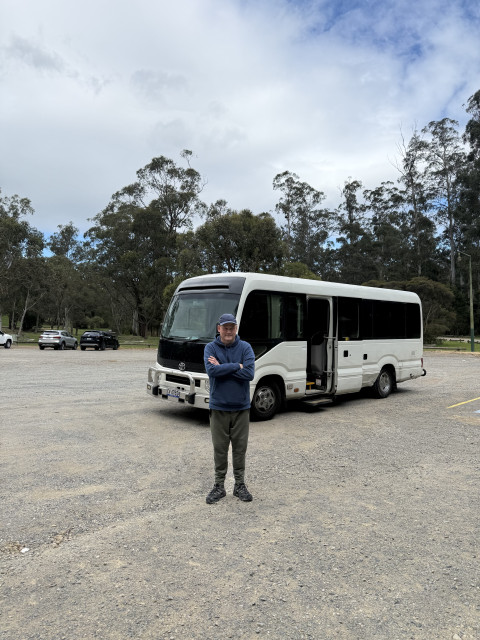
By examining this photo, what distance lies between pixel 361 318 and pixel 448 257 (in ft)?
198

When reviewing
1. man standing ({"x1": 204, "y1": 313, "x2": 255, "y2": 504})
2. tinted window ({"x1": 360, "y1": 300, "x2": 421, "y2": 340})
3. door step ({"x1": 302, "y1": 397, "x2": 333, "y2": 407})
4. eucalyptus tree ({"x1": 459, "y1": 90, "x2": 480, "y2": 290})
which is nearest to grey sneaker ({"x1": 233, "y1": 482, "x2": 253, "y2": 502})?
man standing ({"x1": 204, "y1": 313, "x2": 255, "y2": 504})

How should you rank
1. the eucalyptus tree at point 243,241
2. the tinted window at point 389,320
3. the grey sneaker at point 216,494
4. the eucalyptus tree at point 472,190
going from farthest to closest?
the eucalyptus tree at point 472,190
the eucalyptus tree at point 243,241
the tinted window at point 389,320
the grey sneaker at point 216,494

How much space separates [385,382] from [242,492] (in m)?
7.85

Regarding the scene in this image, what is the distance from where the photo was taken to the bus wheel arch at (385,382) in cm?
1119

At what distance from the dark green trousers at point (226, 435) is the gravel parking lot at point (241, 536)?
324 millimetres

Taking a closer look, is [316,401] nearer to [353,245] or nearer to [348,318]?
[348,318]

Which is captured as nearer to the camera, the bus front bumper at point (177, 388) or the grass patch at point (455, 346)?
the bus front bumper at point (177, 388)

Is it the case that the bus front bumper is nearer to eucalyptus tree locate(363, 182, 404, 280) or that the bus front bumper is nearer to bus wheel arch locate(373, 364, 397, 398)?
bus wheel arch locate(373, 364, 397, 398)

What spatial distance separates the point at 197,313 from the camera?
8.56 meters

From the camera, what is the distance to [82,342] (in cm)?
3612

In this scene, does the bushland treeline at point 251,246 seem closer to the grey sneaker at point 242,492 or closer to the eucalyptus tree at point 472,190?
the eucalyptus tree at point 472,190

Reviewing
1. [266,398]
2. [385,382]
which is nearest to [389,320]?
[385,382]

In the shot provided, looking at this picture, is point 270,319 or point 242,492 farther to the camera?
point 270,319

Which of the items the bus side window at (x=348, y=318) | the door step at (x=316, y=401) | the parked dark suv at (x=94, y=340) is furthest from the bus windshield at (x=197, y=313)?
the parked dark suv at (x=94, y=340)
